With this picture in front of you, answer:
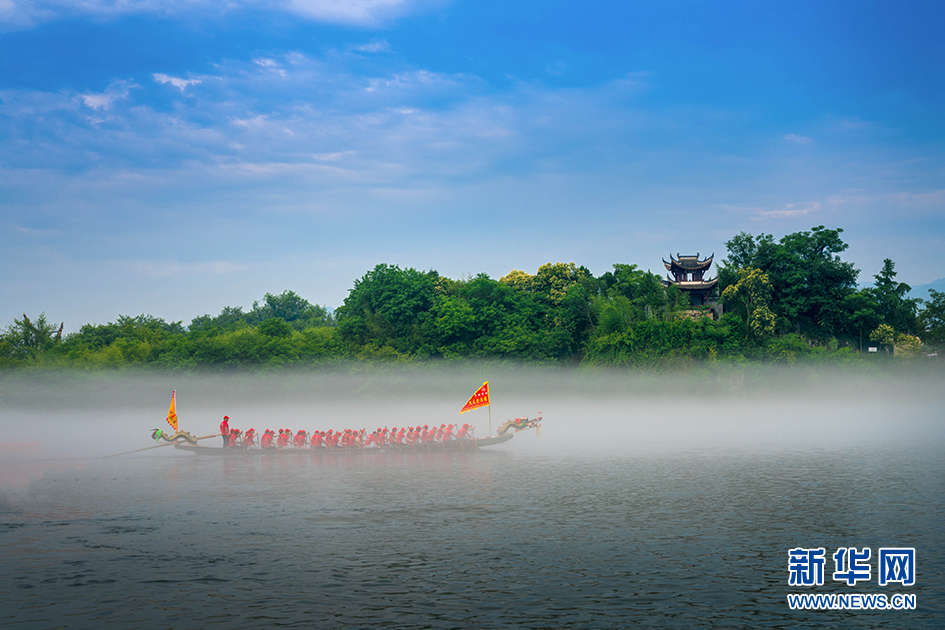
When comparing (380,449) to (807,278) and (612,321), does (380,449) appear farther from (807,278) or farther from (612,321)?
(807,278)

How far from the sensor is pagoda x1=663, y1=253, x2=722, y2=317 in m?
70.9

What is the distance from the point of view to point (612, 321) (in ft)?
204

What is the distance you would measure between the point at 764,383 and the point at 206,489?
4616 centimetres

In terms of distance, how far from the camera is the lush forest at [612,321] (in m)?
60.3

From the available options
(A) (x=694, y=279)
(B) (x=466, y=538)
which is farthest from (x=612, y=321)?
(B) (x=466, y=538)

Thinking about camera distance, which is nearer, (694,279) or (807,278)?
(807,278)

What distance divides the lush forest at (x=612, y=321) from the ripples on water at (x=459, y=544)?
29.6 metres

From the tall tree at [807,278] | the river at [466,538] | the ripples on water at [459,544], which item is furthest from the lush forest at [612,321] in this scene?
the ripples on water at [459,544]

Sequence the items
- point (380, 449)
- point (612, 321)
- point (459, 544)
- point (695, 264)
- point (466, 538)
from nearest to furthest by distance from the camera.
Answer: point (459, 544) → point (466, 538) → point (380, 449) → point (612, 321) → point (695, 264)

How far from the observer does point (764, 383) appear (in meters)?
59.6

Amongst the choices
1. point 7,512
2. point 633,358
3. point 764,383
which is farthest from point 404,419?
point 7,512

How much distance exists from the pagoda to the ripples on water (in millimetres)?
40970

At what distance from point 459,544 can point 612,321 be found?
4587 cm

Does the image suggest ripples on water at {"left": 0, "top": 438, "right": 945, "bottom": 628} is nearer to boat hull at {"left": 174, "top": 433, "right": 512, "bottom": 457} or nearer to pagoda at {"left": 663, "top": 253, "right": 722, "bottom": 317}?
boat hull at {"left": 174, "top": 433, "right": 512, "bottom": 457}
